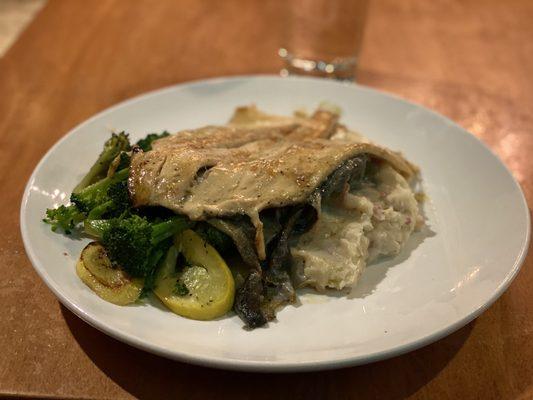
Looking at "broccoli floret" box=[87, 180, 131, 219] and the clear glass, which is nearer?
"broccoli floret" box=[87, 180, 131, 219]

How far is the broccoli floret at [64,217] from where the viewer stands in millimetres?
2630

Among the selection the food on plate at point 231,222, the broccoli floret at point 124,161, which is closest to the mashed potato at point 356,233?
the food on plate at point 231,222

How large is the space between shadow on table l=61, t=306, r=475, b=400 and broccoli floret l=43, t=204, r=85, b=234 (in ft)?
2.09

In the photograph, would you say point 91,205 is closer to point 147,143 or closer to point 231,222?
point 147,143

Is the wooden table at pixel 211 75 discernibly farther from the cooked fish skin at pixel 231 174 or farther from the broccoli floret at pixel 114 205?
the cooked fish skin at pixel 231 174

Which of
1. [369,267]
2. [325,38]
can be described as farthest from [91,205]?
[325,38]

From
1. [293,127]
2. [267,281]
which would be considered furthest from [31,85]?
[267,281]

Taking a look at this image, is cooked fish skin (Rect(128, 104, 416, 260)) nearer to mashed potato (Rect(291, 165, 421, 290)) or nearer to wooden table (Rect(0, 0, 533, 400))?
mashed potato (Rect(291, 165, 421, 290))

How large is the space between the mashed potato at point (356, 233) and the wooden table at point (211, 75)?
1.56 ft

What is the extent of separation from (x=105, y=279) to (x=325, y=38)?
3.38 m

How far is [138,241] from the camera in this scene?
240 cm

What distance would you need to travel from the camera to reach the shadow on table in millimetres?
2170

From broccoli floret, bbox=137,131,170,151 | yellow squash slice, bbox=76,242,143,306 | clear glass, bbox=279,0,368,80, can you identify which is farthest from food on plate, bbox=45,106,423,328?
clear glass, bbox=279,0,368,80

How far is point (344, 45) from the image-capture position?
4891 millimetres
